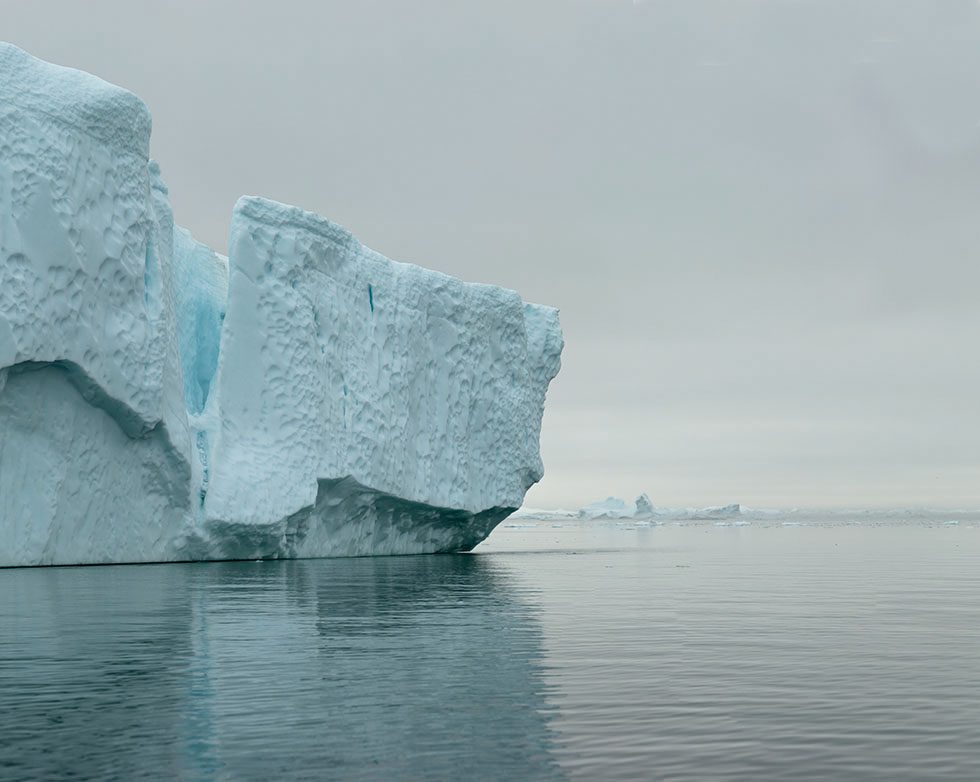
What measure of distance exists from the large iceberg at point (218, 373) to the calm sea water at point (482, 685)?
5421 mm

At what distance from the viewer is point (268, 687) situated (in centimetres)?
788

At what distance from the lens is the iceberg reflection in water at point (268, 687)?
18.6 feet

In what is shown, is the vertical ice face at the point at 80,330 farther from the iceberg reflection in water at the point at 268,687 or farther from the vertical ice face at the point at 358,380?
the iceberg reflection in water at the point at 268,687

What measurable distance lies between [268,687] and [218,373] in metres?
18.4

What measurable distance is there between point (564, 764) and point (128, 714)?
2866mm

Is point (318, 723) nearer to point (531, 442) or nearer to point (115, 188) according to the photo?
point (115, 188)

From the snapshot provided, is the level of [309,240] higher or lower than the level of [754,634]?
higher

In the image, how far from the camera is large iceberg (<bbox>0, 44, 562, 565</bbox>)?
2045 cm

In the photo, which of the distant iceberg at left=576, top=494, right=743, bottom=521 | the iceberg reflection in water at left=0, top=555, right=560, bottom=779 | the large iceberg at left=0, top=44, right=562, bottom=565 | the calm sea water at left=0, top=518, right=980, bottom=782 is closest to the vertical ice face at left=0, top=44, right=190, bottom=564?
the large iceberg at left=0, top=44, right=562, bottom=565

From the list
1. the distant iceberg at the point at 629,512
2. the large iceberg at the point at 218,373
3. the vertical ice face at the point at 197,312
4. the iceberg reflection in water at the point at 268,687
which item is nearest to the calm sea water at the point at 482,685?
the iceberg reflection in water at the point at 268,687

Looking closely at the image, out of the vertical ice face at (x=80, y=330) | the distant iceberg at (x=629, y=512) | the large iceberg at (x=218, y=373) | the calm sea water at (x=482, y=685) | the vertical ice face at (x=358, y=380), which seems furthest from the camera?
the distant iceberg at (x=629, y=512)

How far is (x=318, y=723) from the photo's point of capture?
6.61 meters

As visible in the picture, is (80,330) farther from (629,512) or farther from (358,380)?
(629,512)

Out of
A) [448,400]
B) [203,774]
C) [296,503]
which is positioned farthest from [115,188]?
[203,774]
